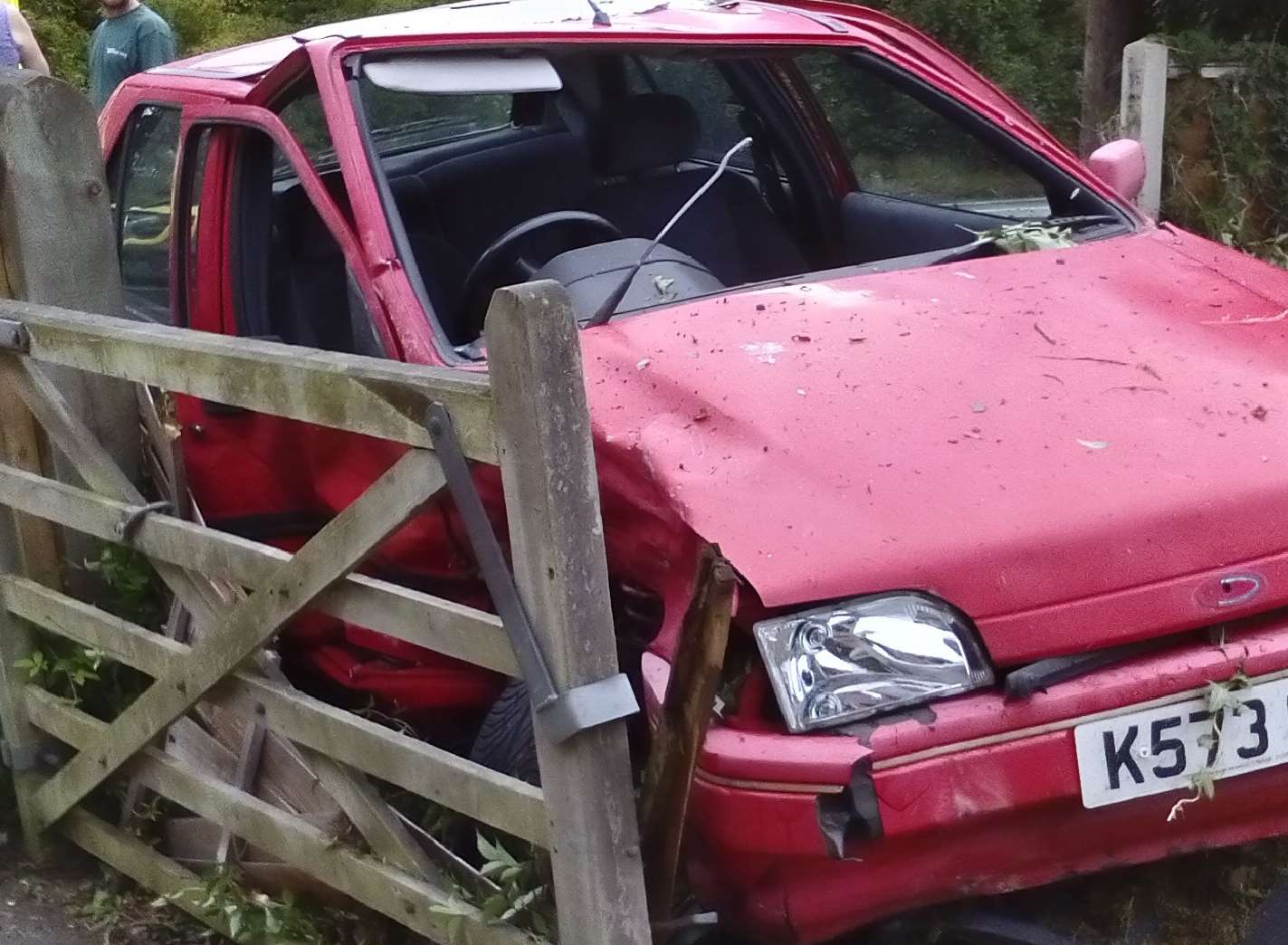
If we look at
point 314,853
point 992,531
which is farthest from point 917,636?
point 314,853

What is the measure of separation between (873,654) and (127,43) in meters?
7.21

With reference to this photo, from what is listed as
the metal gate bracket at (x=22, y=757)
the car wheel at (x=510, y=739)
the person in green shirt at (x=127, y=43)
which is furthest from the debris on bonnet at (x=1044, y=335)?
the person in green shirt at (x=127, y=43)

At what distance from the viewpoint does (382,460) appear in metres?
3.28

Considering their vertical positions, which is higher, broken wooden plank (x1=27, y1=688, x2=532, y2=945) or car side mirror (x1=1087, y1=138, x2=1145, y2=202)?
car side mirror (x1=1087, y1=138, x2=1145, y2=202)

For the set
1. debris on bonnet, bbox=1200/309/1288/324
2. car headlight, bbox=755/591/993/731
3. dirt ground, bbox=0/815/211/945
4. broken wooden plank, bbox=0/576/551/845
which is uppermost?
debris on bonnet, bbox=1200/309/1288/324

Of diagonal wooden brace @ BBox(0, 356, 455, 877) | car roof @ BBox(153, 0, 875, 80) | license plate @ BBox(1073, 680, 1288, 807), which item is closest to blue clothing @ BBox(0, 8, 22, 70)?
car roof @ BBox(153, 0, 875, 80)

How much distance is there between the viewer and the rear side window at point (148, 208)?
4105mm

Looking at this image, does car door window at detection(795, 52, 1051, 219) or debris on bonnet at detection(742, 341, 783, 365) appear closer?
debris on bonnet at detection(742, 341, 783, 365)

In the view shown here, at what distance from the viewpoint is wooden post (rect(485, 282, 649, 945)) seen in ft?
7.22

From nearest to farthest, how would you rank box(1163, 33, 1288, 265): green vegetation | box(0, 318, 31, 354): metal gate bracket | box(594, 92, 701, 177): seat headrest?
box(0, 318, 31, 354): metal gate bracket < box(594, 92, 701, 177): seat headrest < box(1163, 33, 1288, 265): green vegetation

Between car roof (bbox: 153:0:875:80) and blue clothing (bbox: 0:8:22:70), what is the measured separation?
127 inches

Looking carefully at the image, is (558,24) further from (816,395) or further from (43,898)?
(43,898)

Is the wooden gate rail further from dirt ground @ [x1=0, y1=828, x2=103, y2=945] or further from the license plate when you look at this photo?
the license plate

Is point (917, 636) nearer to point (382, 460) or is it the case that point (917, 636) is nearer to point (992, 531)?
point (992, 531)
